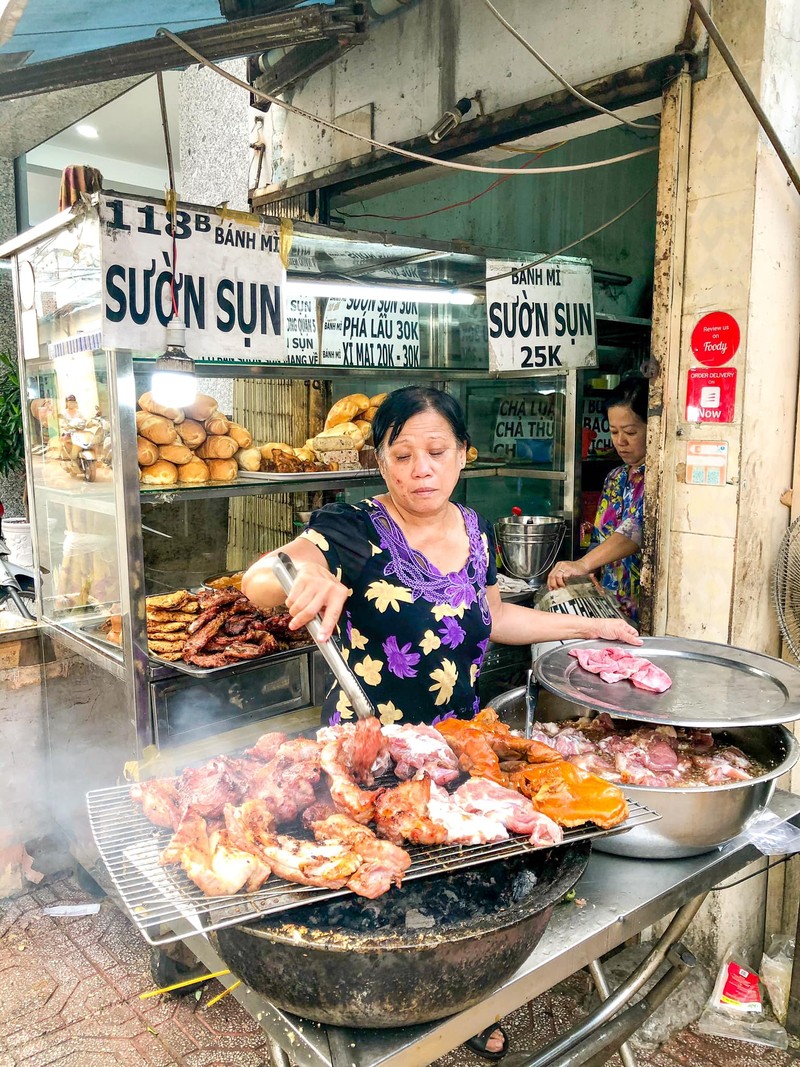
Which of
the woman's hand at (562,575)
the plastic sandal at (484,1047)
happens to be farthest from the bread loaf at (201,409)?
the plastic sandal at (484,1047)

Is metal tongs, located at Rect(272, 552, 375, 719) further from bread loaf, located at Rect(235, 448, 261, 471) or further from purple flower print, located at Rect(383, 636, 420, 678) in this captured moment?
bread loaf, located at Rect(235, 448, 261, 471)

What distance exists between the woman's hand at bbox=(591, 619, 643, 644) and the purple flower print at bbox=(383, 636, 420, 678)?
0.60 m

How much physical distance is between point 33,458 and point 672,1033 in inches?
160

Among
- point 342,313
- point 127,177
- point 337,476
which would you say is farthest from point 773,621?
point 127,177

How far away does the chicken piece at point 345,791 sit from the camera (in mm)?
1647

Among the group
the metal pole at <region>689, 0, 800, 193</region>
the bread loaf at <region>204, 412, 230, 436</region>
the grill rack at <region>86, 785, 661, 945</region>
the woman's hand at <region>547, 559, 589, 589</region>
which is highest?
the metal pole at <region>689, 0, 800, 193</region>

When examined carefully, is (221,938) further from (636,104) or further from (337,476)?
(636,104)

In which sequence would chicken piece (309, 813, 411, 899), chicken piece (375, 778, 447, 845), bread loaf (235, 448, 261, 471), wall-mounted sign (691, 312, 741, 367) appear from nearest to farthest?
chicken piece (309, 813, 411, 899), chicken piece (375, 778, 447, 845), wall-mounted sign (691, 312, 741, 367), bread loaf (235, 448, 261, 471)

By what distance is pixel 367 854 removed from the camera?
4.94 feet

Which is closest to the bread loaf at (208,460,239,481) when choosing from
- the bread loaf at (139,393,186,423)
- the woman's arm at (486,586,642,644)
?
the bread loaf at (139,393,186,423)

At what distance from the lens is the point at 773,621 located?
11.2 feet

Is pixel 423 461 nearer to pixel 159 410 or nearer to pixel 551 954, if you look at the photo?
pixel 551 954

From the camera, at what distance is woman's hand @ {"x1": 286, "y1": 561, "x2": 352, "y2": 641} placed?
1896 millimetres

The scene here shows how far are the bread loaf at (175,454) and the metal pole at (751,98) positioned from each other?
2581mm
